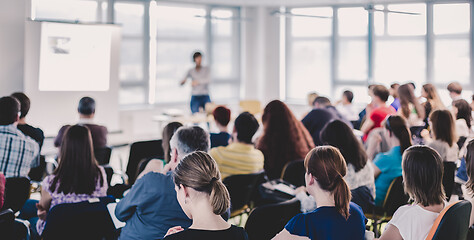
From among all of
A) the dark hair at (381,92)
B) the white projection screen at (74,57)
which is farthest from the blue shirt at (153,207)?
the white projection screen at (74,57)

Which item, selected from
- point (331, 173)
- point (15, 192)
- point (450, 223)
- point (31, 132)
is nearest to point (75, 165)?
point (15, 192)

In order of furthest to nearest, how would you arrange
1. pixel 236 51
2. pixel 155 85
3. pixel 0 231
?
pixel 236 51 → pixel 155 85 → pixel 0 231

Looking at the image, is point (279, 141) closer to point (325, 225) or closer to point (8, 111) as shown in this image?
point (8, 111)

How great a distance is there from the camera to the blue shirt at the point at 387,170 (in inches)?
171

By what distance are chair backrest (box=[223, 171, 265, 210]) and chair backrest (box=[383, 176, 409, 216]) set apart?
99 cm

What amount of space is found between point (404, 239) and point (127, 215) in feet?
4.63

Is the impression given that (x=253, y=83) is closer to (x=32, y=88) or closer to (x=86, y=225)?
(x=32, y=88)

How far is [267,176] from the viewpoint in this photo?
16.8 ft

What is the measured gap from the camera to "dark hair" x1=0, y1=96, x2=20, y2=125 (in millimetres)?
4352

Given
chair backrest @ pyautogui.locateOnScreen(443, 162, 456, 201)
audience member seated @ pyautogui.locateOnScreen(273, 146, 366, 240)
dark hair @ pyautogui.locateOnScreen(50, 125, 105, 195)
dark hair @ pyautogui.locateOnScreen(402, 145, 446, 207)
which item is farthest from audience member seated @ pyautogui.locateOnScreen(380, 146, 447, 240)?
dark hair @ pyautogui.locateOnScreen(50, 125, 105, 195)

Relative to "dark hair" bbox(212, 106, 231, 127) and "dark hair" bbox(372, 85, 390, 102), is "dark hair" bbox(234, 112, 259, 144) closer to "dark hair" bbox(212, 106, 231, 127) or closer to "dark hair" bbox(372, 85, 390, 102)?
"dark hair" bbox(212, 106, 231, 127)

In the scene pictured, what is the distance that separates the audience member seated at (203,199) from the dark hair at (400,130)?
267 centimetres

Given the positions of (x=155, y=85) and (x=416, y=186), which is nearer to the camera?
(x=416, y=186)

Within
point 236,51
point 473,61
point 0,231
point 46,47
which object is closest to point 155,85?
point 236,51
